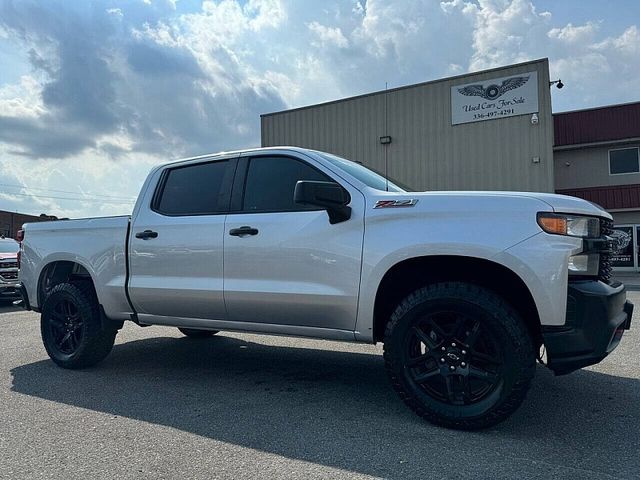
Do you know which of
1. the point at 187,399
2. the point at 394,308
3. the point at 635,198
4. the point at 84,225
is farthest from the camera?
the point at 635,198

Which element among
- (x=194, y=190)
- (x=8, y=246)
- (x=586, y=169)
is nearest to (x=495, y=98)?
(x=586, y=169)

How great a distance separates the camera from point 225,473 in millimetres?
2760

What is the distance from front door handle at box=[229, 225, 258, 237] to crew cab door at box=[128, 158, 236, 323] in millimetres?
125

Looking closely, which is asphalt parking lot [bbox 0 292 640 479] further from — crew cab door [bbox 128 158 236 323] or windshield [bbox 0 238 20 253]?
windshield [bbox 0 238 20 253]

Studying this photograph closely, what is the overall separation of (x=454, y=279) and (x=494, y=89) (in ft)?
57.1

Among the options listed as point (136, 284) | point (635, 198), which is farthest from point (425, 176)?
point (136, 284)

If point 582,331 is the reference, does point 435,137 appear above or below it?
above

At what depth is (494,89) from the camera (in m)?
19.0

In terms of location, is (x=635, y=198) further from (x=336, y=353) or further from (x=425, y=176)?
(x=336, y=353)

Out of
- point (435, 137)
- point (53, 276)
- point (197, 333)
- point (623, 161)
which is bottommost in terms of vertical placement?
point (197, 333)

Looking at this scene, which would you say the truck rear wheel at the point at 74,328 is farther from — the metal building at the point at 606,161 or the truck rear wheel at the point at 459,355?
the metal building at the point at 606,161

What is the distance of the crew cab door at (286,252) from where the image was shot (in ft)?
11.9

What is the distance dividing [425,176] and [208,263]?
56.4 feet

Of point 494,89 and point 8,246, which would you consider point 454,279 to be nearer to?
point 8,246
